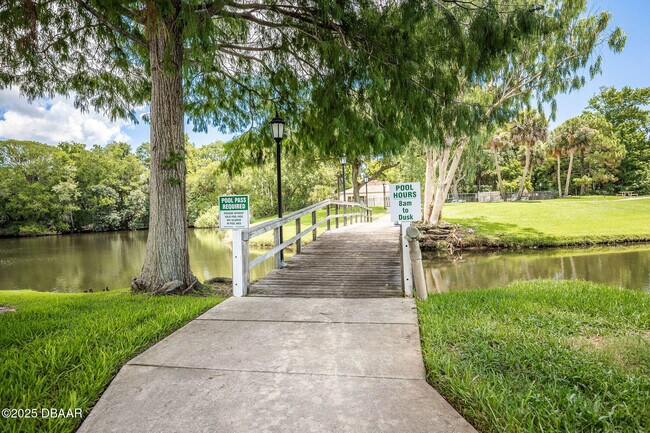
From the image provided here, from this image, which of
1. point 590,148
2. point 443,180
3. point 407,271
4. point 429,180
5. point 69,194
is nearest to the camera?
point 407,271

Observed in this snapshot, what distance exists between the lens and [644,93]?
49875 millimetres

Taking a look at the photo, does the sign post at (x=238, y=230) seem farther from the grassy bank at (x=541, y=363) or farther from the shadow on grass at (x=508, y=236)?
the shadow on grass at (x=508, y=236)

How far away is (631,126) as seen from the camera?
4906 centimetres

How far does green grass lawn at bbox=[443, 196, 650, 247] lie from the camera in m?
18.5

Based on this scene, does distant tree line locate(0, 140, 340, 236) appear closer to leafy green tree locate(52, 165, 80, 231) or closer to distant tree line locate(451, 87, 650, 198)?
leafy green tree locate(52, 165, 80, 231)

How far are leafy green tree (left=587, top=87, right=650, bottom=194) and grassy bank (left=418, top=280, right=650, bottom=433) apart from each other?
52740 millimetres

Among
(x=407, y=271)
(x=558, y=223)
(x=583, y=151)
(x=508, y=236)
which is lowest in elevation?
(x=508, y=236)

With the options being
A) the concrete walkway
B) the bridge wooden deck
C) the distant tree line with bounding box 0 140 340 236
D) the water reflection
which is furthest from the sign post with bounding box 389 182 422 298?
the distant tree line with bounding box 0 140 340 236

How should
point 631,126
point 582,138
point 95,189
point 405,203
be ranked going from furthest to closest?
point 631,126 < point 95,189 < point 582,138 < point 405,203

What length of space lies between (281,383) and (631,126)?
65.6 m

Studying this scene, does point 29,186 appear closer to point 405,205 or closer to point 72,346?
point 72,346

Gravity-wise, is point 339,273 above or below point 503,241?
above

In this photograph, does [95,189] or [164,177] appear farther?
[95,189]

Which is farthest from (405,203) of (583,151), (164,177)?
(583,151)
